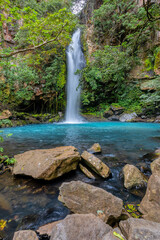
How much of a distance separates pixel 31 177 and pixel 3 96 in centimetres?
1196

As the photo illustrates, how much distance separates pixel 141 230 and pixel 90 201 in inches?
31.4

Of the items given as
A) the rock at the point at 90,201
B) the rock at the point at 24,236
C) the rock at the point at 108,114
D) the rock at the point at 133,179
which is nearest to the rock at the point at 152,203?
the rock at the point at 90,201

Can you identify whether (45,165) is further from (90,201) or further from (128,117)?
(128,117)

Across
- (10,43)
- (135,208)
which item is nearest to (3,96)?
(10,43)

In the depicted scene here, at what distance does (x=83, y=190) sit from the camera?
5.93ft

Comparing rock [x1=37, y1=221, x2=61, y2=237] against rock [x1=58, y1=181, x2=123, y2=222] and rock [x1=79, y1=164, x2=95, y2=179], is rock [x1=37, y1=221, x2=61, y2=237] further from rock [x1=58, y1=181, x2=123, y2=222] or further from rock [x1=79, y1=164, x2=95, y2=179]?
rock [x1=79, y1=164, x2=95, y2=179]

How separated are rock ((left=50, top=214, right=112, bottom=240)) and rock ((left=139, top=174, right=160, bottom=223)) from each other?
0.94 metres

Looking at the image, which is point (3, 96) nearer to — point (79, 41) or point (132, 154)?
point (132, 154)

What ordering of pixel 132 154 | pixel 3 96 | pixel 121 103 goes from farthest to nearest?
pixel 121 103 < pixel 3 96 < pixel 132 154

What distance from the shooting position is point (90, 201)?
169 centimetres

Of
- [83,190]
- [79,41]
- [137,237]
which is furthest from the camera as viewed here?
[79,41]

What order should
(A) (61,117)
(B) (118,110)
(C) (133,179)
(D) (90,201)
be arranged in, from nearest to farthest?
(D) (90,201) → (C) (133,179) → (A) (61,117) → (B) (118,110)

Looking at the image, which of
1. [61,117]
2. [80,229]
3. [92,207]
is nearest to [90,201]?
[92,207]

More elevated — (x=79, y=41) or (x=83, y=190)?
(x=79, y=41)
